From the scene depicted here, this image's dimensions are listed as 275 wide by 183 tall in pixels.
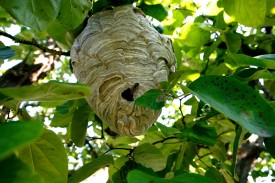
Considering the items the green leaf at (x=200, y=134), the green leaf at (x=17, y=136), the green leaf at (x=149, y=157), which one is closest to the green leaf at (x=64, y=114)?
the green leaf at (x=149, y=157)

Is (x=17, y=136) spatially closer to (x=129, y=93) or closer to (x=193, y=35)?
(x=129, y=93)

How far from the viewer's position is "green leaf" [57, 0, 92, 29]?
4.31ft

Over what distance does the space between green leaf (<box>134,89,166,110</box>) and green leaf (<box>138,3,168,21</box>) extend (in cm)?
84

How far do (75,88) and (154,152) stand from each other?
69cm

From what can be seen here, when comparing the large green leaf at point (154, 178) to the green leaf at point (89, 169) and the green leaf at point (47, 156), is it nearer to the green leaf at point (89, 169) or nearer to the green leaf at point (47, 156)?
the green leaf at point (47, 156)

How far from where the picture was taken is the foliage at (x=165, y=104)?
0.77 meters

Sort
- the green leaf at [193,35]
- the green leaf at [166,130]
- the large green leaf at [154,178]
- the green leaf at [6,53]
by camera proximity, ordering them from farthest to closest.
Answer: the green leaf at [193,35]
the green leaf at [166,130]
the green leaf at [6,53]
the large green leaf at [154,178]

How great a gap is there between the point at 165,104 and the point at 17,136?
2.52 feet

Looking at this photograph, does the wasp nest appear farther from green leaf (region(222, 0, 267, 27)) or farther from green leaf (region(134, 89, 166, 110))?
green leaf (region(222, 0, 267, 27))

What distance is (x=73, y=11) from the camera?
4.38ft

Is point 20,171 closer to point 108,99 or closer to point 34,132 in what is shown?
point 34,132

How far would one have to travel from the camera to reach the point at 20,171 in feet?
1.59

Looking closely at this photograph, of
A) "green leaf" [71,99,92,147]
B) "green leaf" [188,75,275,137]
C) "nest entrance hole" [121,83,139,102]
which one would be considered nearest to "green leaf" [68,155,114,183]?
"nest entrance hole" [121,83,139,102]

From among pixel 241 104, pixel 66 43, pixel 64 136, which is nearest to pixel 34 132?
pixel 241 104
